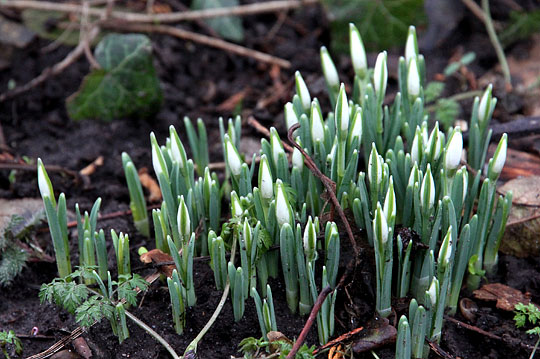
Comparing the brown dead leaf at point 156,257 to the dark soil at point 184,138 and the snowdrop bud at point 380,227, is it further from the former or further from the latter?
the snowdrop bud at point 380,227

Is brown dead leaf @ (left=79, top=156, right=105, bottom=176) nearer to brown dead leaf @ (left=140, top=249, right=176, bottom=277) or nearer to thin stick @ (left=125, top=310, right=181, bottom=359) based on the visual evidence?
brown dead leaf @ (left=140, top=249, right=176, bottom=277)

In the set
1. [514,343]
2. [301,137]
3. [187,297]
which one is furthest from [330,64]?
[514,343]

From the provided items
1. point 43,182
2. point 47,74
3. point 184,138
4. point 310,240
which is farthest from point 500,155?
point 47,74

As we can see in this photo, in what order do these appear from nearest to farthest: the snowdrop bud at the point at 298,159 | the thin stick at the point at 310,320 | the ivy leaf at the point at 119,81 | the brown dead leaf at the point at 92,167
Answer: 1. the thin stick at the point at 310,320
2. the snowdrop bud at the point at 298,159
3. the brown dead leaf at the point at 92,167
4. the ivy leaf at the point at 119,81

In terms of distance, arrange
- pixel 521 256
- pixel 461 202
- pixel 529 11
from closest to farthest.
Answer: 1. pixel 461 202
2. pixel 521 256
3. pixel 529 11

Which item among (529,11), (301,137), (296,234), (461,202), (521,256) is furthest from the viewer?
(529,11)

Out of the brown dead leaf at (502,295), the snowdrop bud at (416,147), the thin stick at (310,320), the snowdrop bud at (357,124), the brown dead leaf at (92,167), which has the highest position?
the snowdrop bud at (357,124)

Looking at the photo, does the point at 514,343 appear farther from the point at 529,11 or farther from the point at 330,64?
the point at 529,11

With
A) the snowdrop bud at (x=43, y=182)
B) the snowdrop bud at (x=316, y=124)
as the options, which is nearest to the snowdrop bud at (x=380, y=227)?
the snowdrop bud at (x=316, y=124)
